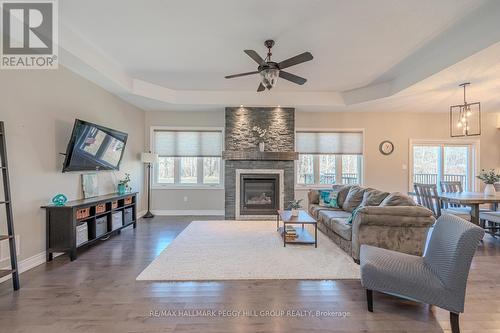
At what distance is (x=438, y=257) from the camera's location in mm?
2104

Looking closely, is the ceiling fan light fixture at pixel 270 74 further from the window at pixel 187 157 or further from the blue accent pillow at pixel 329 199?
the window at pixel 187 157

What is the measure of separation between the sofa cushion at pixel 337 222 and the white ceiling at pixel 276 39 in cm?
266

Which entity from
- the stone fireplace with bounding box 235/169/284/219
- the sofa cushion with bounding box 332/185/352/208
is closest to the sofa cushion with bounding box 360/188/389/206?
the sofa cushion with bounding box 332/185/352/208

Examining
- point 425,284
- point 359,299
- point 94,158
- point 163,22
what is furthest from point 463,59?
point 94,158

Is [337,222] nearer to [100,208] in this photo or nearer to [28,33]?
[100,208]

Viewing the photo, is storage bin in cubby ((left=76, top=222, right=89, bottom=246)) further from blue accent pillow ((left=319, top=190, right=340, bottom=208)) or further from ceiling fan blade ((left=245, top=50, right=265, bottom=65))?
blue accent pillow ((left=319, top=190, right=340, bottom=208))

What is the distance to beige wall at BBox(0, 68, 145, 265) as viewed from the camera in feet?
9.64

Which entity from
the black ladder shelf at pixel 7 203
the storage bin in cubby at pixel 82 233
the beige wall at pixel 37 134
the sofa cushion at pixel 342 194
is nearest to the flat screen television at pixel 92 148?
the beige wall at pixel 37 134

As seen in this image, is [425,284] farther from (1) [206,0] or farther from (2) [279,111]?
(2) [279,111]

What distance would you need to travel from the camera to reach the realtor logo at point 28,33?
2.74m

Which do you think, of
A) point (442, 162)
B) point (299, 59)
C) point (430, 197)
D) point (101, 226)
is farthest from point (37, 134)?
point (442, 162)

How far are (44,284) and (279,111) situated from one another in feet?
17.6

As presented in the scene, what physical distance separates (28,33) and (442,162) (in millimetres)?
8997

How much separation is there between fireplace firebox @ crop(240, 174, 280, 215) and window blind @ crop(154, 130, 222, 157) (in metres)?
1.21
